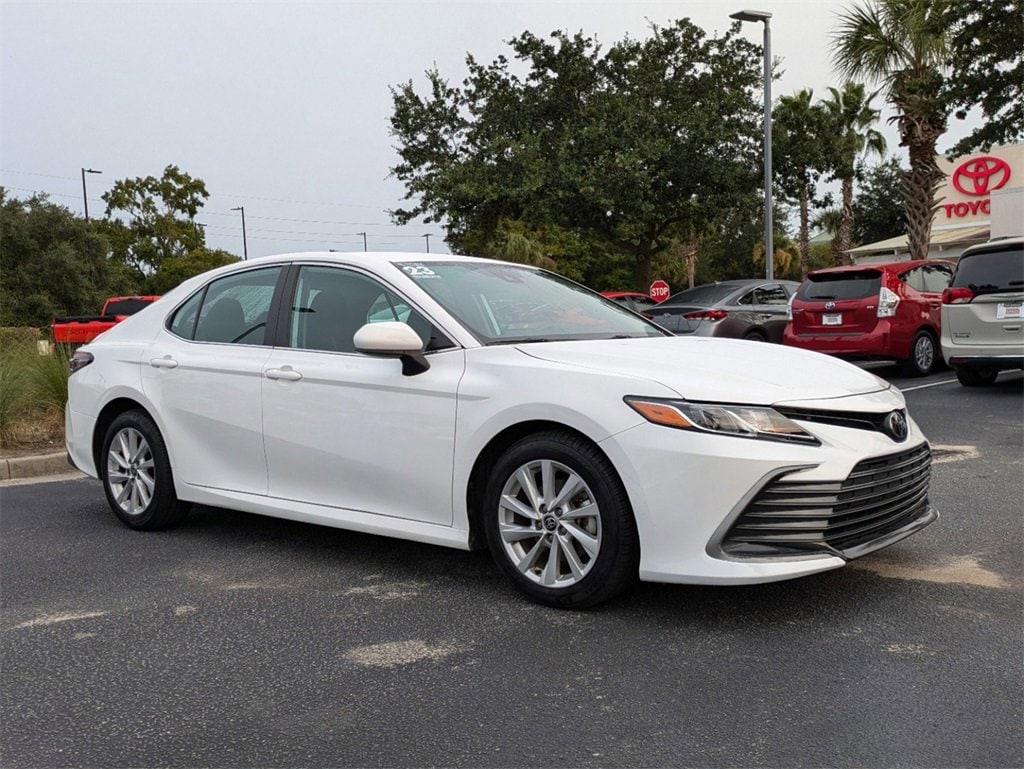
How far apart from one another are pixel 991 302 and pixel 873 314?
2321 mm

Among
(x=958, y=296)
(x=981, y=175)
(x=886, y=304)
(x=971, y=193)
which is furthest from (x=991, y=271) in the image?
(x=971, y=193)

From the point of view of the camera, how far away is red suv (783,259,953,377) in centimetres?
1298

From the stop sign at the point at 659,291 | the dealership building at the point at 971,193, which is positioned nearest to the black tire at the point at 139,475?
the stop sign at the point at 659,291

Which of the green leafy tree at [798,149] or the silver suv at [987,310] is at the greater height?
the green leafy tree at [798,149]

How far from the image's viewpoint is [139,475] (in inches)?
226

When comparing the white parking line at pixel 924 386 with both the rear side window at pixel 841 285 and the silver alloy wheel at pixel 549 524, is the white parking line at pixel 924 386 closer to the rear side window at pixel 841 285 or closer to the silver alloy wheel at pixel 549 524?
the rear side window at pixel 841 285

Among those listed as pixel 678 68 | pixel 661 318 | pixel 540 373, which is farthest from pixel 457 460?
pixel 678 68

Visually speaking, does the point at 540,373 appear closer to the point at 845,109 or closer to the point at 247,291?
the point at 247,291

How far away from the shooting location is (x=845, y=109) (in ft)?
124

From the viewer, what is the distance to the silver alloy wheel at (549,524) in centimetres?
400

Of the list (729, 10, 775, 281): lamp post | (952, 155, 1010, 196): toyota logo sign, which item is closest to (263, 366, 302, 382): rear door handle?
(729, 10, 775, 281): lamp post

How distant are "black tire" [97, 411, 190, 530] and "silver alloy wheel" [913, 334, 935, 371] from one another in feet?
33.9

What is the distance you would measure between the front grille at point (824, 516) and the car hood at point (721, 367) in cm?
33

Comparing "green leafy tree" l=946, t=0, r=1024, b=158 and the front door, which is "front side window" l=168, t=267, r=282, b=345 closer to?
the front door
